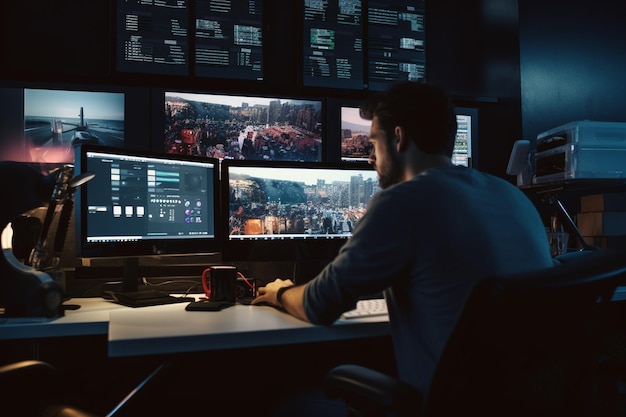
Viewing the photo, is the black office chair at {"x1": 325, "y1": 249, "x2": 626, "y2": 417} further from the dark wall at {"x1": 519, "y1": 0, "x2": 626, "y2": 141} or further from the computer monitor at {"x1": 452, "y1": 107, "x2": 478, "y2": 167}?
the dark wall at {"x1": 519, "y1": 0, "x2": 626, "y2": 141}

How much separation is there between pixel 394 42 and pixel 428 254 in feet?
6.51

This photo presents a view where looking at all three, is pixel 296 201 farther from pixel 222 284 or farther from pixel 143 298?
pixel 143 298

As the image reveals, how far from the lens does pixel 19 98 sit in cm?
212

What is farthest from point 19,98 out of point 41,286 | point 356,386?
point 356,386

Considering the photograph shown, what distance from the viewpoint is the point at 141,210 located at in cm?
186

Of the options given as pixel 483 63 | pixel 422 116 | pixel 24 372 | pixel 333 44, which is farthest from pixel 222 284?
pixel 483 63

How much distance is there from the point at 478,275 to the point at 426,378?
23cm

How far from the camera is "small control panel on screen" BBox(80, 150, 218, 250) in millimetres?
1753

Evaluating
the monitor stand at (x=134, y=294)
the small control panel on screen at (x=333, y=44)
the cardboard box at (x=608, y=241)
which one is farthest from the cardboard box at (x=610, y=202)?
the monitor stand at (x=134, y=294)

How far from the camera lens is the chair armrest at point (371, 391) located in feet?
3.11

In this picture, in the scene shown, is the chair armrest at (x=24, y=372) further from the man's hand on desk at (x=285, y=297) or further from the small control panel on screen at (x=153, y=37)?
the small control panel on screen at (x=153, y=37)

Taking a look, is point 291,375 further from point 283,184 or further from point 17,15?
point 17,15

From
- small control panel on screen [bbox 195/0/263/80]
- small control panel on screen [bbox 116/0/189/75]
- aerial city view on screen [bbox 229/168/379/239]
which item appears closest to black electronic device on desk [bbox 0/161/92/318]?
aerial city view on screen [bbox 229/168/379/239]

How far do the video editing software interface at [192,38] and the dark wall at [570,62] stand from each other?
1396mm
